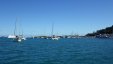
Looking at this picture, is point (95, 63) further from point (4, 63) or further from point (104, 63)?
point (4, 63)

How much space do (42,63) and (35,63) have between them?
116 cm

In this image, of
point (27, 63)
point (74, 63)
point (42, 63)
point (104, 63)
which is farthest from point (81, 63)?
point (27, 63)

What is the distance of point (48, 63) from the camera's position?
121 feet

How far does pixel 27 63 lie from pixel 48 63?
3483 mm

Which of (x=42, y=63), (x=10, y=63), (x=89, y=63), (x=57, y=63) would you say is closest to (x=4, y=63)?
(x=10, y=63)

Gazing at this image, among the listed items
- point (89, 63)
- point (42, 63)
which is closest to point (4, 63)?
point (42, 63)

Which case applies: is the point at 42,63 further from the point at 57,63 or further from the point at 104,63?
the point at 104,63

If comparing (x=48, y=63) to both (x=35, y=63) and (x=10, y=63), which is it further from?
(x=10, y=63)

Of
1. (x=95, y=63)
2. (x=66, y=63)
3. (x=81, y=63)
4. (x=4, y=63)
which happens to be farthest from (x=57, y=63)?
(x=4, y=63)

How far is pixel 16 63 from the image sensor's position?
3650cm

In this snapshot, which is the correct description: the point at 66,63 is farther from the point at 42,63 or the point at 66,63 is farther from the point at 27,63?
the point at 27,63

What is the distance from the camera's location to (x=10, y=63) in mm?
36469

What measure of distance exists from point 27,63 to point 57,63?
16.3ft

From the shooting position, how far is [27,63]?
3678 cm
